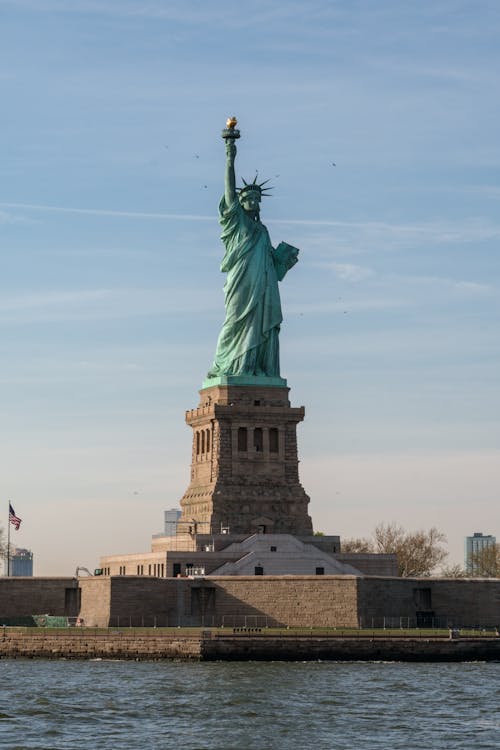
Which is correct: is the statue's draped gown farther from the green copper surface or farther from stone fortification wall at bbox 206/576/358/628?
stone fortification wall at bbox 206/576/358/628

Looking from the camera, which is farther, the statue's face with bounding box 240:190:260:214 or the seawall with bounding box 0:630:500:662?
the statue's face with bounding box 240:190:260:214

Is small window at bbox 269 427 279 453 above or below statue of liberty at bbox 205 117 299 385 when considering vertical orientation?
below

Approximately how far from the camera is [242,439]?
104500 mm

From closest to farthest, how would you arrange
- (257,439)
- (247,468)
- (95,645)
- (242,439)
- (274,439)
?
(95,645)
(247,468)
(242,439)
(257,439)
(274,439)

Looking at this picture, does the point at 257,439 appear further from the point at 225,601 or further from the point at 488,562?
the point at 488,562

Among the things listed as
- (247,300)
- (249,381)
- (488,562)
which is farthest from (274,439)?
(488,562)

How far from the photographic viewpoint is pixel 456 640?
276 feet

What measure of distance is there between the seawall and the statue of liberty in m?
25.4

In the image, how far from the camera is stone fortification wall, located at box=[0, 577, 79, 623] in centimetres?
9731

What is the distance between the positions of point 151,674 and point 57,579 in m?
22.5

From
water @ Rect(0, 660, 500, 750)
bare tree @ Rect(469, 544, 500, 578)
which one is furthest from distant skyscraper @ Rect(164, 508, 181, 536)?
water @ Rect(0, 660, 500, 750)

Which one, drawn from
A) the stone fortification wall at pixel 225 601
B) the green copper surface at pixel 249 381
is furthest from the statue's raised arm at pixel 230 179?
the stone fortification wall at pixel 225 601

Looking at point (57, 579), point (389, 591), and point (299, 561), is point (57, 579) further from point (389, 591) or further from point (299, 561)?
point (389, 591)

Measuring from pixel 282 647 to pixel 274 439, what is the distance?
23.9 metres
